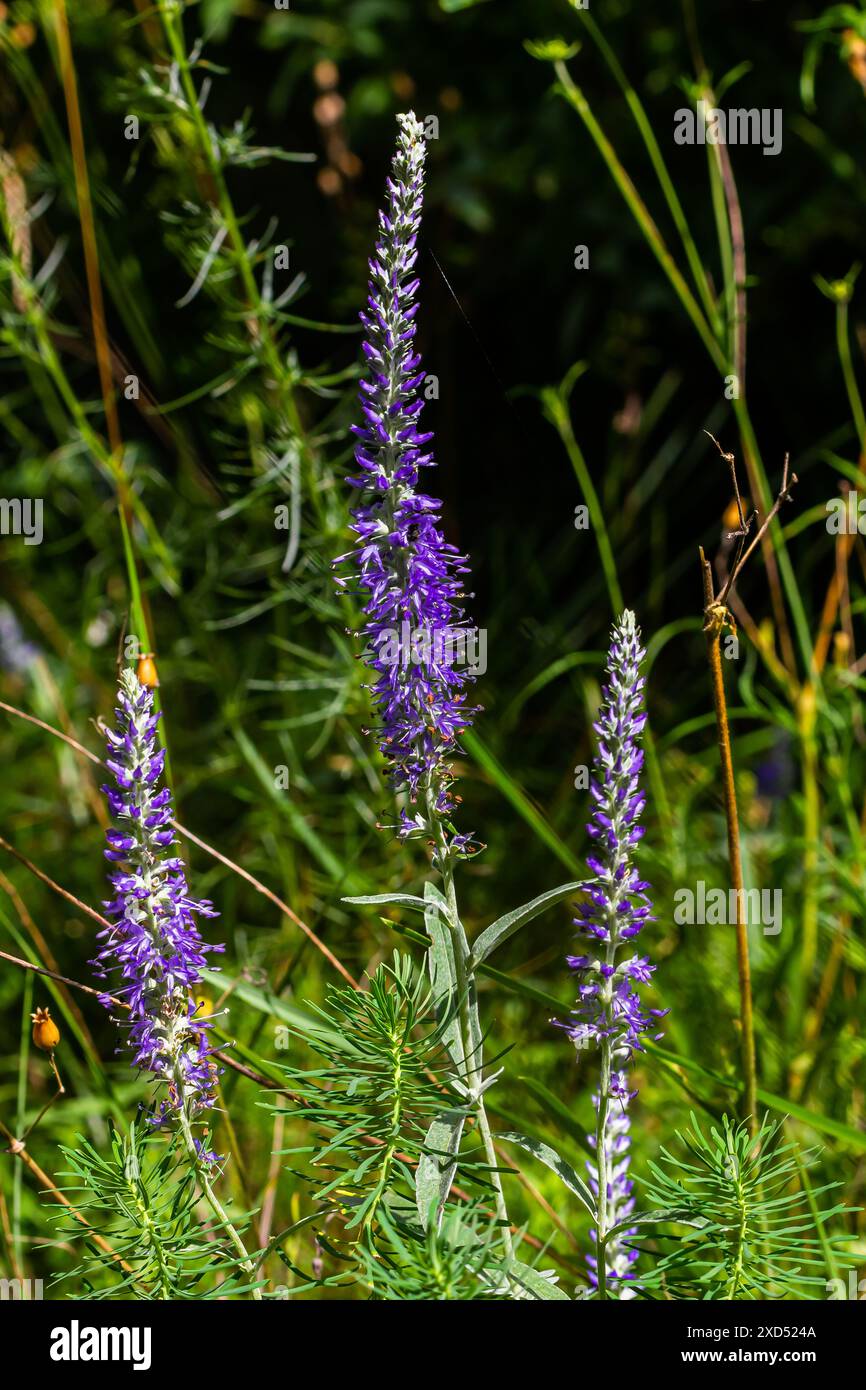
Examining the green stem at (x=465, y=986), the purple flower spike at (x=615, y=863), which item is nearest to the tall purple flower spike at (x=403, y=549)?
the green stem at (x=465, y=986)

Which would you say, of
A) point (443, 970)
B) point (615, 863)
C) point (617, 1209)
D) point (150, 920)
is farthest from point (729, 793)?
point (150, 920)

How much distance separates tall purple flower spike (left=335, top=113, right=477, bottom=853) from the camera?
115 cm

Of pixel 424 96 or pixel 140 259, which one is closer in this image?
pixel 424 96

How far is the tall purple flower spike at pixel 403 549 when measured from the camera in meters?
1.15

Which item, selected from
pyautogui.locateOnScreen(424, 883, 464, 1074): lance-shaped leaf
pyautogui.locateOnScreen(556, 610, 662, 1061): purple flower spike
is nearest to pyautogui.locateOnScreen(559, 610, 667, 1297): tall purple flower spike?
pyautogui.locateOnScreen(556, 610, 662, 1061): purple flower spike

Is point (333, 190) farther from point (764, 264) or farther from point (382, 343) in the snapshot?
point (382, 343)

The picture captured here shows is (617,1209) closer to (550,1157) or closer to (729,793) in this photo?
(550,1157)

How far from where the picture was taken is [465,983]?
124cm

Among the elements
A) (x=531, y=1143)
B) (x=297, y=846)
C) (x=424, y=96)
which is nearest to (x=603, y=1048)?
(x=531, y=1143)

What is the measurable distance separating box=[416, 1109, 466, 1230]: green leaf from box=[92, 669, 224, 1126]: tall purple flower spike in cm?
23

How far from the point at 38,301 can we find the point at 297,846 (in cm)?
125

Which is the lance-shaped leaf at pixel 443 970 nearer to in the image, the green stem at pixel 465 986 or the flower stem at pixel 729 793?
the green stem at pixel 465 986

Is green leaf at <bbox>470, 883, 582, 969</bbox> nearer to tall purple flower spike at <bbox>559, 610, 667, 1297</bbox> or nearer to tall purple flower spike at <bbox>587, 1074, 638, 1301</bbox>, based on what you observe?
tall purple flower spike at <bbox>559, 610, 667, 1297</bbox>

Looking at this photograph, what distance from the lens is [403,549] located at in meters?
1.19
